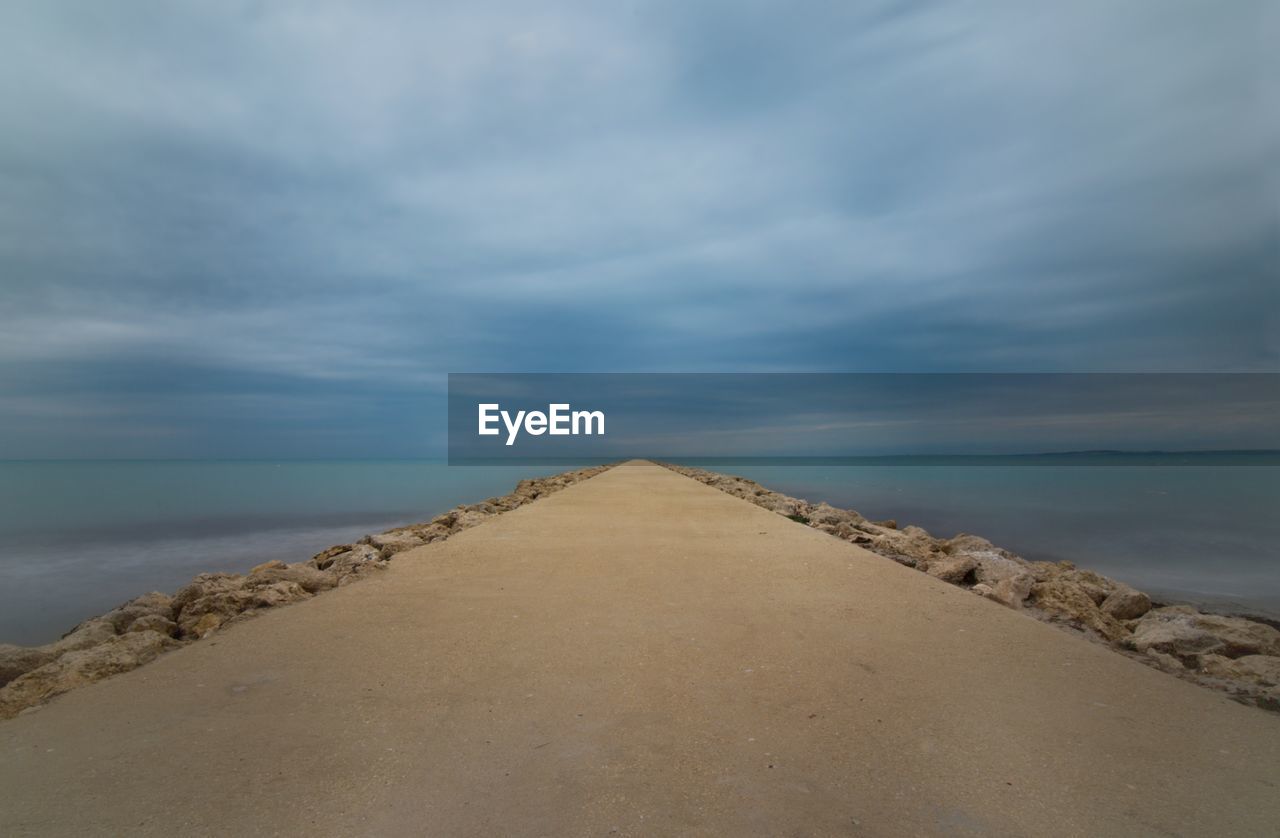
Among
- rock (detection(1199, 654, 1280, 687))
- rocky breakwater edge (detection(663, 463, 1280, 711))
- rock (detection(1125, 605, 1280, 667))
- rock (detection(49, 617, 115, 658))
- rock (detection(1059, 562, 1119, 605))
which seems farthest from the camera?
rock (detection(1059, 562, 1119, 605))

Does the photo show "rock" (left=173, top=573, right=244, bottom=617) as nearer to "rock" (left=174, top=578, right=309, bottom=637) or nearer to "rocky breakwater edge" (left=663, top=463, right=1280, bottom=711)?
"rock" (left=174, top=578, right=309, bottom=637)

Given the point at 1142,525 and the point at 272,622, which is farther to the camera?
the point at 1142,525

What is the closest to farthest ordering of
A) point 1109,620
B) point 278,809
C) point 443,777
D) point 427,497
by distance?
point 278,809 < point 443,777 < point 1109,620 < point 427,497

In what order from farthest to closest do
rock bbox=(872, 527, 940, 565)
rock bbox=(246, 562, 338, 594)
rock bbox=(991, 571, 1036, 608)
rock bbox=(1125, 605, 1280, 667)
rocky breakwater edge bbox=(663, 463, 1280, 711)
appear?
1. rock bbox=(872, 527, 940, 565)
2. rock bbox=(246, 562, 338, 594)
3. rock bbox=(991, 571, 1036, 608)
4. rock bbox=(1125, 605, 1280, 667)
5. rocky breakwater edge bbox=(663, 463, 1280, 711)

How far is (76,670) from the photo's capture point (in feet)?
12.5

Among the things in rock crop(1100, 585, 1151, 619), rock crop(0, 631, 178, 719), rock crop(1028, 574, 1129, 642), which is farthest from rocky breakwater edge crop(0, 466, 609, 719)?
rock crop(1100, 585, 1151, 619)

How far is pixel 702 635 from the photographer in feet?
14.7

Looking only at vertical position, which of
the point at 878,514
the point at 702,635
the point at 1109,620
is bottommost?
the point at 878,514

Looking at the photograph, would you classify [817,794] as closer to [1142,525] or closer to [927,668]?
[927,668]

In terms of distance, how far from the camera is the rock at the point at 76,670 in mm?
3574

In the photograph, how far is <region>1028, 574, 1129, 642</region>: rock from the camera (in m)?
5.47

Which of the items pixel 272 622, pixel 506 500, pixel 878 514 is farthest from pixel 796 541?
pixel 878 514

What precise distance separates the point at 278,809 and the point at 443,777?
57cm

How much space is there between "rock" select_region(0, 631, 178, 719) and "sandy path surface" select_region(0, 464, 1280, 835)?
0.20 m
